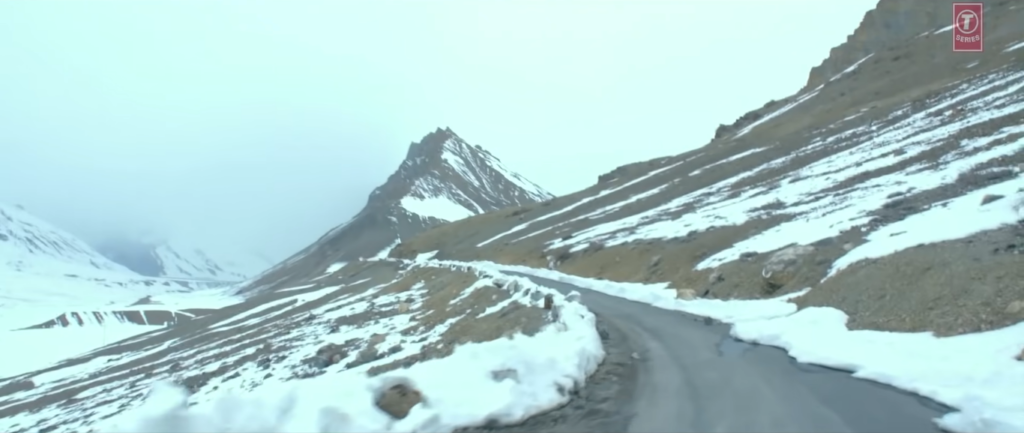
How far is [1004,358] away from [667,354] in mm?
6301

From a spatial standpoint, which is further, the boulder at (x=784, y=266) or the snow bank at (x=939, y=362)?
the boulder at (x=784, y=266)

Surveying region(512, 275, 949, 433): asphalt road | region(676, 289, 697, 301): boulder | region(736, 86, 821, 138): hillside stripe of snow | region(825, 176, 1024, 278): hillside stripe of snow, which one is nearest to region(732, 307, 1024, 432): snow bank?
region(512, 275, 949, 433): asphalt road

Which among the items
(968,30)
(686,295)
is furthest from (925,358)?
(968,30)

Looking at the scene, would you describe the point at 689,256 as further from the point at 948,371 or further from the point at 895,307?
the point at 948,371

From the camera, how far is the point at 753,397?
10.7 m

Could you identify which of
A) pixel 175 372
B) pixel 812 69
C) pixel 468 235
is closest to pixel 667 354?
pixel 175 372

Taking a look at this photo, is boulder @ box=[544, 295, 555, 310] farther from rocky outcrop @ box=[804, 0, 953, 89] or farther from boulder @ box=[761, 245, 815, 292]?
rocky outcrop @ box=[804, 0, 953, 89]

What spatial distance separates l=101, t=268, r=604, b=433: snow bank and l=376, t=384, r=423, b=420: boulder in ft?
0.35

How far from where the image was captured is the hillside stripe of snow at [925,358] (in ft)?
28.9

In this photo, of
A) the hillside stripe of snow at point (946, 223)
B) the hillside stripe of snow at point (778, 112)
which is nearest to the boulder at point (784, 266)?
the hillside stripe of snow at point (946, 223)

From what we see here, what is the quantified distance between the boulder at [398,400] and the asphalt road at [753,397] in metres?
3.14

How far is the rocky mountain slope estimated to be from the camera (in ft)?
53.8

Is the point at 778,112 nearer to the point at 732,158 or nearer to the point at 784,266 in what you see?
the point at 732,158

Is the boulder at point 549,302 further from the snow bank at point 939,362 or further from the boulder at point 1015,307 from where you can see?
the boulder at point 1015,307
